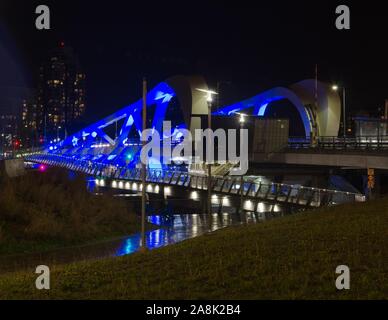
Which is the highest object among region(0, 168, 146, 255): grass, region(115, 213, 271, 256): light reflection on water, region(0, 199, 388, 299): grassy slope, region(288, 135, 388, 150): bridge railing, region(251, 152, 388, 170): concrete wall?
region(288, 135, 388, 150): bridge railing

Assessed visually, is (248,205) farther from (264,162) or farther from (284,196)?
(264,162)

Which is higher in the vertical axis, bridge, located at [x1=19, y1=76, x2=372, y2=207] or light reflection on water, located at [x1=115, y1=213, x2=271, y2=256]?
bridge, located at [x1=19, y1=76, x2=372, y2=207]

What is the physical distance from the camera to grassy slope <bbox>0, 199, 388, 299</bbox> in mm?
9797

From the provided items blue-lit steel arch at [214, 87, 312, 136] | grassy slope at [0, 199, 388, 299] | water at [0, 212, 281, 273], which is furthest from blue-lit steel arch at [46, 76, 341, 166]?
grassy slope at [0, 199, 388, 299]

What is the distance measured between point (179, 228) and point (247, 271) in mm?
23247

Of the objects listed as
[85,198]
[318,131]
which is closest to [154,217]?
[85,198]

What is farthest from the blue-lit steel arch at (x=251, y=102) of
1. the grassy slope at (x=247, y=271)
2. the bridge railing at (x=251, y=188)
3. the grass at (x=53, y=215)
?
the grassy slope at (x=247, y=271)

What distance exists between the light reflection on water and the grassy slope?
952 centimetres

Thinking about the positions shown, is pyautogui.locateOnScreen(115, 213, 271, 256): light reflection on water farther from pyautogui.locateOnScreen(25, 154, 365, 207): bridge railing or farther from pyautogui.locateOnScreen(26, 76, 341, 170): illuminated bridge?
pyautogui.locateOnScreen(26, 76, 341, 170): illuminated bridge

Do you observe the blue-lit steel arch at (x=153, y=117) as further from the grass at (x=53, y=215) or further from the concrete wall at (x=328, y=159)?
the grass at (x=53, y=215)

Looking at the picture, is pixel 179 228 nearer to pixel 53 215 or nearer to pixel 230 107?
pixel 53 215

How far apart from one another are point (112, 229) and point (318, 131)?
48.1 m

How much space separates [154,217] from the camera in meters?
42.0

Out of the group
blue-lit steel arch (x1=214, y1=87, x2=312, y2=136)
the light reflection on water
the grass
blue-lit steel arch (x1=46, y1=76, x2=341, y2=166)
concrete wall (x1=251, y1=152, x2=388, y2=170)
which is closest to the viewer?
the light reflection on water
